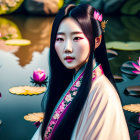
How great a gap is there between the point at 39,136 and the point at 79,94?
1.18 feet

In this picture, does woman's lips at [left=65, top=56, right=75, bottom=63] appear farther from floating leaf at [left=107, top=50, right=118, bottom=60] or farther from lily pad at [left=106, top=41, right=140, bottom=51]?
lily pad at [left=106, top=41, right=140, bottom=51]

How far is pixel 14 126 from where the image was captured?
6.73 ft

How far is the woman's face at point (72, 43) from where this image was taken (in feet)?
3.57

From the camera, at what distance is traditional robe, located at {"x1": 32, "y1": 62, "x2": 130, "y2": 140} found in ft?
3.32

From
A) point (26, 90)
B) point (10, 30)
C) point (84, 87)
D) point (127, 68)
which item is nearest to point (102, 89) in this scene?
point (84, 87)

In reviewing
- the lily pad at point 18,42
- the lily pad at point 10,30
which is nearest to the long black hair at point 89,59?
the lily pad at point 18,42

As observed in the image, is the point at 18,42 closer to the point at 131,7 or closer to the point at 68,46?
the point at 68,46

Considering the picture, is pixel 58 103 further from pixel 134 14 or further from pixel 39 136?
pixel 134 14

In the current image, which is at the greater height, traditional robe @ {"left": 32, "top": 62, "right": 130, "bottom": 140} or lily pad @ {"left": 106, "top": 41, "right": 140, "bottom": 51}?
traditional robe @ {"left": 32, "top": 62, "right": 130, "bottom": 140}

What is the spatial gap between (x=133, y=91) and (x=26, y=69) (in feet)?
4.60

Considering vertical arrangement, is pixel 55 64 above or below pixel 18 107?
above

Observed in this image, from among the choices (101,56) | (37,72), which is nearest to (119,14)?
(37,72)

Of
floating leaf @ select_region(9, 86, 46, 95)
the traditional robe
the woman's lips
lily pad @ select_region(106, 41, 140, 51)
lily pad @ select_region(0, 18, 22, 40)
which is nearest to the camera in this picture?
the traditional robe

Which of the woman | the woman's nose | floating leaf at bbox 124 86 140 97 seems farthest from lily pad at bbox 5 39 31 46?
the woman's nose
